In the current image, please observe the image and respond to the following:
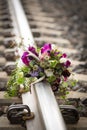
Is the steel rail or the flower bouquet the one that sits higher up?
the flower bouquet

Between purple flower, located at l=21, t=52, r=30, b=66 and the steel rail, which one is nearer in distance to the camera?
the steel rail

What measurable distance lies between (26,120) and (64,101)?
556 millimetres

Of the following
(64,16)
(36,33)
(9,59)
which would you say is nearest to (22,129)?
(9,59)

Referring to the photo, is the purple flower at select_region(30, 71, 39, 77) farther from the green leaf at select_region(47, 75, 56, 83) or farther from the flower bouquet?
the green leaf at select_region(47, 75, 56, 83)

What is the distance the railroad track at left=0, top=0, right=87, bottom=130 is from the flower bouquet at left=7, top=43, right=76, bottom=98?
0.27 ft

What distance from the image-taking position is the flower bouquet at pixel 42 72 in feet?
10.7

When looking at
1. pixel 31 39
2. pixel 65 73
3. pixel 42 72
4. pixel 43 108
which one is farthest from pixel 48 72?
pixel 31 39

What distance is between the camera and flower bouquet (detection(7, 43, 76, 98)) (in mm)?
3266

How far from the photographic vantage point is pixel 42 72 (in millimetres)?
3303

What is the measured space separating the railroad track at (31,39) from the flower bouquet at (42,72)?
0.27ft

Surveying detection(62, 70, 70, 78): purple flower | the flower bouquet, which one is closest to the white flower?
the flower bouquet

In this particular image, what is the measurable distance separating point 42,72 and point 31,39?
122 centimetres

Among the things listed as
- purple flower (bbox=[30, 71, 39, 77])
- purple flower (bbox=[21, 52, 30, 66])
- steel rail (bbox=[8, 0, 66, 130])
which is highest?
purple flower (bbox=[21, 52, 30, 66])

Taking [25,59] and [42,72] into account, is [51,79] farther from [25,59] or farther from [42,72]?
[25,59]
